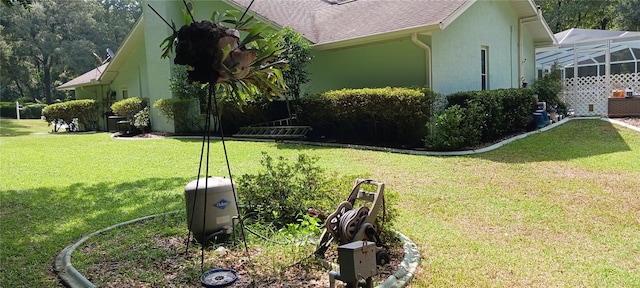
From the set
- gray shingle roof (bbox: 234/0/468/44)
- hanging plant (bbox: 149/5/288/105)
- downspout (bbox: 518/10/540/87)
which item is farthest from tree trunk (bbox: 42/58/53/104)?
hanging plant (bbox: 149/5/288/105)

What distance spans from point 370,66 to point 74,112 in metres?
15.9

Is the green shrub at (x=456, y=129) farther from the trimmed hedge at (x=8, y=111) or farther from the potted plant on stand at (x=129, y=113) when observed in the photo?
Result: the trimmed hedge at (x=8, y=111)

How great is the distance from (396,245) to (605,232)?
2.36 meters

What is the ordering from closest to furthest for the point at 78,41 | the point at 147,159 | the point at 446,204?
the point at 446,204
the point at 147,159
the point at 78,41

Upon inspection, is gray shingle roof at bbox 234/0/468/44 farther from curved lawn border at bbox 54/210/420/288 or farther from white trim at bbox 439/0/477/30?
curved lawn border at bbox 54/210/420/288

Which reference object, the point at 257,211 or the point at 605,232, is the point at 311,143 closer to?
the point at 257,211

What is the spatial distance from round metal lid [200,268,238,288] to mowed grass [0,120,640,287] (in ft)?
4.73

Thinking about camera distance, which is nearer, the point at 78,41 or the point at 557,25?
the point at 557,25

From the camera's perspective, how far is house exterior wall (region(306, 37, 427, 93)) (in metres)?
12.7

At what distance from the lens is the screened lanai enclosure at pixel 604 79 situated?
14.7 meters

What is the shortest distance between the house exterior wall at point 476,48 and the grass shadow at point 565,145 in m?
2.62

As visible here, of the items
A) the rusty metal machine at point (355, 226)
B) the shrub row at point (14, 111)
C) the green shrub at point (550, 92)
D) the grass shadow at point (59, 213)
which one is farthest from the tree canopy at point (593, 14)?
the shrub row at point (14, 111)

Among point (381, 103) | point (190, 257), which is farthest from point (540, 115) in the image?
point (190, 257)

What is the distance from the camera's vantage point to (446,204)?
611 cm
